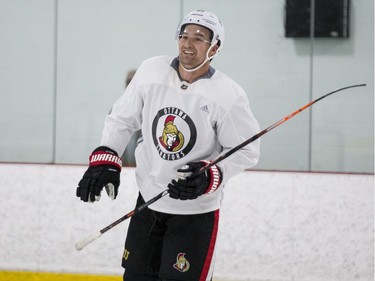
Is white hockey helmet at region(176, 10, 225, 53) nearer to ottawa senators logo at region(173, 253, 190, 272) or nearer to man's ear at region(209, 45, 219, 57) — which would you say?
man's ear at region(209, 45, 219, 57)

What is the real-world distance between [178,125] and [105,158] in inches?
9.5

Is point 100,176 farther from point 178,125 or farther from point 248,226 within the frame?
point 248,226

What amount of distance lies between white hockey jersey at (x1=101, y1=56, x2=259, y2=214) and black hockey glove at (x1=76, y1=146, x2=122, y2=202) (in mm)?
64

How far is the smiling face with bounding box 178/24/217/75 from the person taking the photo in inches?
114

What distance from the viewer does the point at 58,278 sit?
4.18 meters

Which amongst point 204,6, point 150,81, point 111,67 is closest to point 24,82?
point 111,67

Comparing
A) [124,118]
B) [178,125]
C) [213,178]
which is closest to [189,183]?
[213,178]

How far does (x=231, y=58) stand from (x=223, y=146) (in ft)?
5.64

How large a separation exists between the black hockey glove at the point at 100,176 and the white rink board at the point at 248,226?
4.16 feet

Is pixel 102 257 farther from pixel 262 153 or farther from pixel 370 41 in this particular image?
pixel 370 41

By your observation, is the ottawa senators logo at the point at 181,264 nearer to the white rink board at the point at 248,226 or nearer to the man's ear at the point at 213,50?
the man's ear at the point at 213,50

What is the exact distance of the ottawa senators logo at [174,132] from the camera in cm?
288

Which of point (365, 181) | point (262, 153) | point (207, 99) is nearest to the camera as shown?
point (207, 99)

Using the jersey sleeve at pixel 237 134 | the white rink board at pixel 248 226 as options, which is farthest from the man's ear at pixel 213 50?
the white rink board at pixel 248 226
